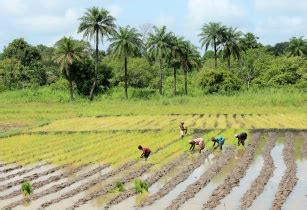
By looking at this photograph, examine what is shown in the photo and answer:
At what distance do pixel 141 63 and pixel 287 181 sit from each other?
5168cm

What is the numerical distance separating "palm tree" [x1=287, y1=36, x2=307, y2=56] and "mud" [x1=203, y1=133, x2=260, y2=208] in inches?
2131

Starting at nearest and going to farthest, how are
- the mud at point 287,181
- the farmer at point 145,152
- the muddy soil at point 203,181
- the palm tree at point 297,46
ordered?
the mud at point 287,181
the muddy soil at point 203,181
the farmer at point 145,152
the palm tree at point 297,46

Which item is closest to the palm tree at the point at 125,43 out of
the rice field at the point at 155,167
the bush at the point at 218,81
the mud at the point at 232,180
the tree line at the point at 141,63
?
the tree line at the point at 141,63

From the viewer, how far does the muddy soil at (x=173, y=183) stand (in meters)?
12.7

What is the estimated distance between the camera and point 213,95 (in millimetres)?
55562

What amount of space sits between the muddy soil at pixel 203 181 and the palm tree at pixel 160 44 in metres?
38.3

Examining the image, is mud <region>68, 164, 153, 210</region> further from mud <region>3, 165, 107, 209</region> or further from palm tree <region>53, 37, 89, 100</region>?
palm tree <region>53, 37, 89, 100</region>

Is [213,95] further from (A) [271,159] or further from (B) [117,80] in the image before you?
(A) [271,159]

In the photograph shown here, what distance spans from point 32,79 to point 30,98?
366 inches

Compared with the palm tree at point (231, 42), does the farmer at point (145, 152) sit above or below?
below

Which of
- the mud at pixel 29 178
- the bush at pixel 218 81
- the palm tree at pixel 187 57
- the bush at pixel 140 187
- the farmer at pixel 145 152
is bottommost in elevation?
the mud at pixel 29 178

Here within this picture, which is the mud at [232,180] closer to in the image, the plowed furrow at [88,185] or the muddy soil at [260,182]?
the muddy soil at [260,182]

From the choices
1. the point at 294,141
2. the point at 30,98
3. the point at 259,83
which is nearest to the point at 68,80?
the point at 30,98

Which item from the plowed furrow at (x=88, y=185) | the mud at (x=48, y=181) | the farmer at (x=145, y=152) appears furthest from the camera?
the farmer at (x=145, y=152)
